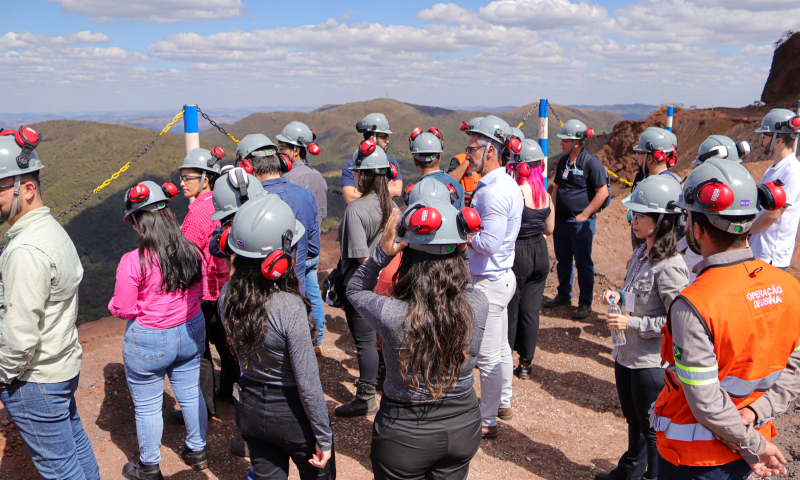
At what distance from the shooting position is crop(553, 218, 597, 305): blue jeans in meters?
6.31

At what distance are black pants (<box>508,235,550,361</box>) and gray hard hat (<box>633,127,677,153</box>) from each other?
4.48 ft

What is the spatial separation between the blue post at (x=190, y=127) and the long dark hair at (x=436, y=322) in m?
4.09

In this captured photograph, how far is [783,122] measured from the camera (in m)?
4.48

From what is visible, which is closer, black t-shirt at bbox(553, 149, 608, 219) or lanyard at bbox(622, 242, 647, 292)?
lanyard at bbox(622, 242, 647, 292)

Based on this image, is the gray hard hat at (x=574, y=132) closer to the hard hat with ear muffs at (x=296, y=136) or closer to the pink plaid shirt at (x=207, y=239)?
the hard hat with ear muffs at (x=296, y=136)

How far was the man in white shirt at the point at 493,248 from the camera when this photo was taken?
3623 millimetres

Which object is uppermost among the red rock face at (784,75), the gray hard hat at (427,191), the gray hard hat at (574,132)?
the red rock face at (784,75)

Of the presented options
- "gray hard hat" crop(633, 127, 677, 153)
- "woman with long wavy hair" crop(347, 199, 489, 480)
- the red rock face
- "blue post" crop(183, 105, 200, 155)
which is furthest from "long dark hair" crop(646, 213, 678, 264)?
the red rock face

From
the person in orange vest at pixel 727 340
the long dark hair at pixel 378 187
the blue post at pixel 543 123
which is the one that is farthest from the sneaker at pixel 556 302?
the person in orange vest at pixel 727 340

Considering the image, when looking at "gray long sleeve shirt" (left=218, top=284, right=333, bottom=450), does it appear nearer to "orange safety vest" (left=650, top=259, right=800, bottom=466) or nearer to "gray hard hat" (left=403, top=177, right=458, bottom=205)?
"gray hard hat" (left=403, top=177, right=458, bottom=205)

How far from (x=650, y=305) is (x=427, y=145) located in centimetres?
238

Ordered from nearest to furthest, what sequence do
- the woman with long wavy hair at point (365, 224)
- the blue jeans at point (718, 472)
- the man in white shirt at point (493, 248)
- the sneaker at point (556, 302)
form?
1. the blue jeans at point (718, 472)
2. the man in white shirt at point (493, 248)
3. the woman with long wavy hair at point (365, 224)
4. the sneaker at point (556, 302)

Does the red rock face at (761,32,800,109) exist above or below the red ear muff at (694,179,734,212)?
above

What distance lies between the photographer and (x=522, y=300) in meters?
4.80
